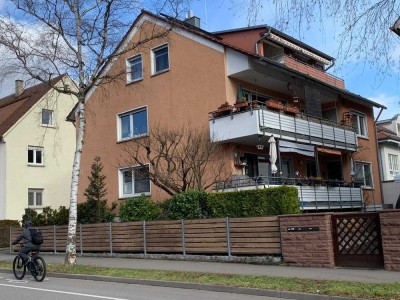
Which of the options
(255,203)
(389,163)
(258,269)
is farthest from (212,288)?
(389,163)

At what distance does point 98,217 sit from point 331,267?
43.0 feet

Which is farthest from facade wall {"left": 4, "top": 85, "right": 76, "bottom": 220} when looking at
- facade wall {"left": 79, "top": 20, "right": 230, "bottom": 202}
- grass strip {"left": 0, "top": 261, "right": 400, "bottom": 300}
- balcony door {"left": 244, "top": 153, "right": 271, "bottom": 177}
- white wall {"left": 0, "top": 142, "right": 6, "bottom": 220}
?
grass strip {"left": 0, "top": 261, "right": 400, "bottom": 300}

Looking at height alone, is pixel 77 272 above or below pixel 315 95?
below

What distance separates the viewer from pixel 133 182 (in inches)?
1016

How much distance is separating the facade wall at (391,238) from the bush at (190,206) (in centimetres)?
685

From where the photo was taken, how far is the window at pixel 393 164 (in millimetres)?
33800

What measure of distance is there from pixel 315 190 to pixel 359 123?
10.5 meters

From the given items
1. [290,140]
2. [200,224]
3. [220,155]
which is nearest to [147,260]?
[200,224]

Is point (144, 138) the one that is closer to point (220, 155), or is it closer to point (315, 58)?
point (220, 155)

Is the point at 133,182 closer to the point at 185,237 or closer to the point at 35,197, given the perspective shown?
the point at 185,237

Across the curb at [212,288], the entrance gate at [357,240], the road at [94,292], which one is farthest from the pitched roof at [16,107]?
the entrance gate at [357,240]

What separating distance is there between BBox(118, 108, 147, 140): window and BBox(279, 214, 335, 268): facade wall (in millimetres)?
12961

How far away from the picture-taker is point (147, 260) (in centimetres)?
1672

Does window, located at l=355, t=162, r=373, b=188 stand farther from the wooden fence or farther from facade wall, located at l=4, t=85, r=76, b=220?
facade wall, located at l=4, t=85, r=76, b=220
